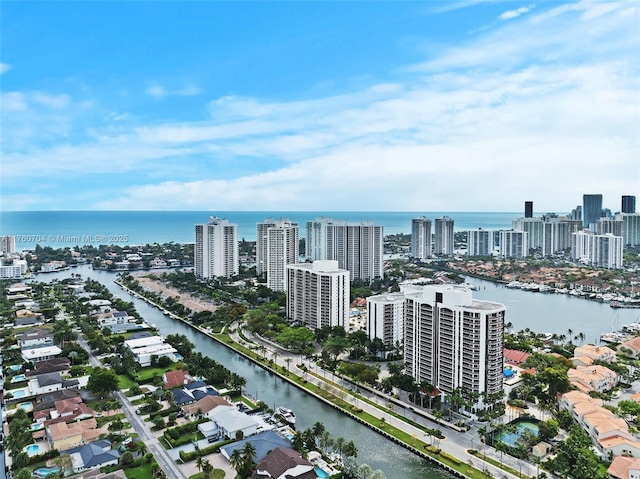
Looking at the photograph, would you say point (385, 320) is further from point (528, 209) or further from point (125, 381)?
point (528, 209)

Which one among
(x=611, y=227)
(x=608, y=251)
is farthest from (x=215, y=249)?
(x=611, y=227)

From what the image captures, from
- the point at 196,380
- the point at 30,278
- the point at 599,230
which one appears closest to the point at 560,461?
the point at 196,380

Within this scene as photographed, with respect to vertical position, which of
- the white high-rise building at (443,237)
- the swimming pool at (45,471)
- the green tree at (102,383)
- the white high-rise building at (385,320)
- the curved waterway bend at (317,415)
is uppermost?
the white high-rise building at (443,237)

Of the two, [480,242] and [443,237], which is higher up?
[443,237]

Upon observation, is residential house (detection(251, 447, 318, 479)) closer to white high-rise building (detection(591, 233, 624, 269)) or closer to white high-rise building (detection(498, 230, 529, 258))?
white high-rise building (detection(591, 233, 624, 269))

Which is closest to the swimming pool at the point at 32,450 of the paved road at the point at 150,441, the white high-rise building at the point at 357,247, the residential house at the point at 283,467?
the paved road at the point at 150,441

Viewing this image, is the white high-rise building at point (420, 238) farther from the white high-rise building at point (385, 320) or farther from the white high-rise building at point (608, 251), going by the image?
the white high-rise building at point (385, 320)

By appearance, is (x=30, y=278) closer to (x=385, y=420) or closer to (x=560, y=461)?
(x=385, y=420)
